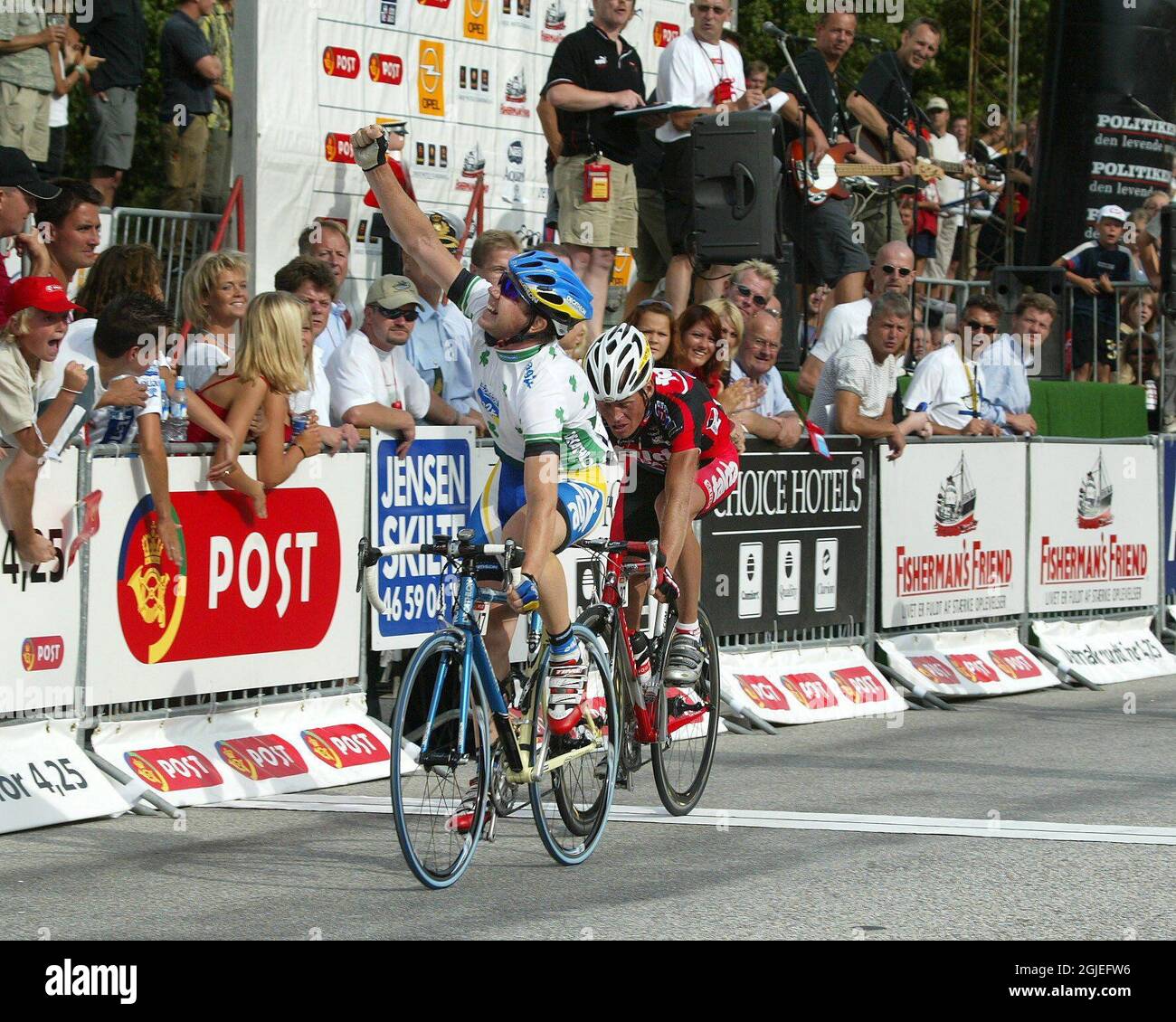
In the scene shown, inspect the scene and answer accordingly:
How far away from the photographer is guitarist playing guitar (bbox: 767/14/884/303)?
15289 mm

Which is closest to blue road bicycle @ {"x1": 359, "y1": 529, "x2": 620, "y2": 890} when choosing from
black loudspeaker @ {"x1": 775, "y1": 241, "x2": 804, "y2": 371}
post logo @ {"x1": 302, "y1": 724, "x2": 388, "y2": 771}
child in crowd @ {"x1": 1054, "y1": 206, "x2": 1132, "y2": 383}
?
post logo @ {"x1": 302, "y1": 724, "x2": 388, "y2": 771}

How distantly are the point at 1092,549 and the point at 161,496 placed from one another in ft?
27.0

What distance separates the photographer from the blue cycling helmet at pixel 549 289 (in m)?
7.42

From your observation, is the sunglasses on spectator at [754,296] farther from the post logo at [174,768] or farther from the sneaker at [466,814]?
the sneaker at [466,814]

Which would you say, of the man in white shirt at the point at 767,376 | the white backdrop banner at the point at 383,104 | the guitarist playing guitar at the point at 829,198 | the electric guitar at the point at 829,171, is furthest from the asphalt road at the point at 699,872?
the electric guitar at the point at 829,171

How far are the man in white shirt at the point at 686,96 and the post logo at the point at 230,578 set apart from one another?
5.37 metres

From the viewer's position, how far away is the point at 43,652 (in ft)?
27.7

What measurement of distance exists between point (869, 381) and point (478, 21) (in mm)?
5207

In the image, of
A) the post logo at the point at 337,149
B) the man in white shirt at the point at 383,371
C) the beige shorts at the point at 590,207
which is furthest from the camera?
the post logo at the point at 337,149

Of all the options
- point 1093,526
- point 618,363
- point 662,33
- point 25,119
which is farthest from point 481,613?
point 662,33

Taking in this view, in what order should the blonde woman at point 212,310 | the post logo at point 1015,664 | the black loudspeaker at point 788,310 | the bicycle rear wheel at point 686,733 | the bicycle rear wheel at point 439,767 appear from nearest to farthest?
the bicycle rear wheel at point 439,767 < the bicycle rear wheel at point 686,733 < the blonde woman at point 212,310 < the post logo at point 1015,664 < the black loudspeaker at point 788,310

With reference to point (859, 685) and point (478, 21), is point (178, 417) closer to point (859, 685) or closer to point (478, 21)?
point (859, 685)

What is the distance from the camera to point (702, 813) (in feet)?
29.2

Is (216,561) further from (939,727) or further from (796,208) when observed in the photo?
(796,208)
